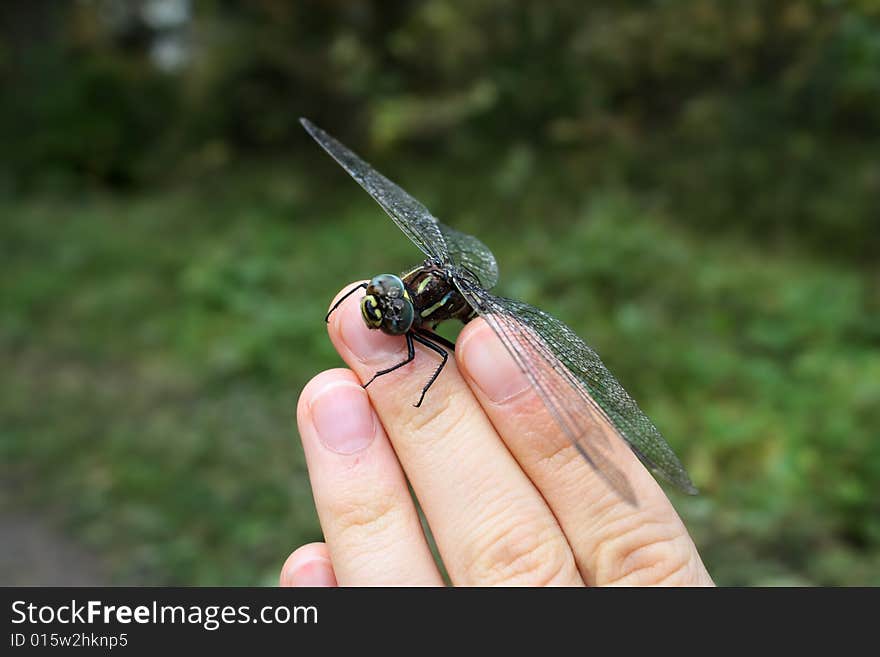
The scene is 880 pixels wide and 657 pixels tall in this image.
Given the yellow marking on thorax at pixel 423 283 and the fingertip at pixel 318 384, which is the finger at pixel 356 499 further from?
the yellow marking on thorax at pixel 423 283

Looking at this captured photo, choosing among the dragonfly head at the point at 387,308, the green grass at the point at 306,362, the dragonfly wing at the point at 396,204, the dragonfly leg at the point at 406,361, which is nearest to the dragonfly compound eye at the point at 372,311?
the dragonfly head at the point at 387,308

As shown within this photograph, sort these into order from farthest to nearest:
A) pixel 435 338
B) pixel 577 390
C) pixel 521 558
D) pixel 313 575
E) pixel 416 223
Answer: pixel 416 223
pixel 435 338
pixel 313 575
pixel 577 390
pixel 521 558

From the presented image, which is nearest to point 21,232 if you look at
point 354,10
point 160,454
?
point 354,10

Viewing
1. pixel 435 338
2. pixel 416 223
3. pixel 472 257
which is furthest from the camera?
pixel 472 257

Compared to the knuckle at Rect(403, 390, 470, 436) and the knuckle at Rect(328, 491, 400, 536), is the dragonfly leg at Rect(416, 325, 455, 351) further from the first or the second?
the knuckle at Rect(328, 491, 400, 536)

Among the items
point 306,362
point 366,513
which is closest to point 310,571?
point 366,513

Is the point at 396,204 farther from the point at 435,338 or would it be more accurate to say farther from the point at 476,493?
the point at 476,493
